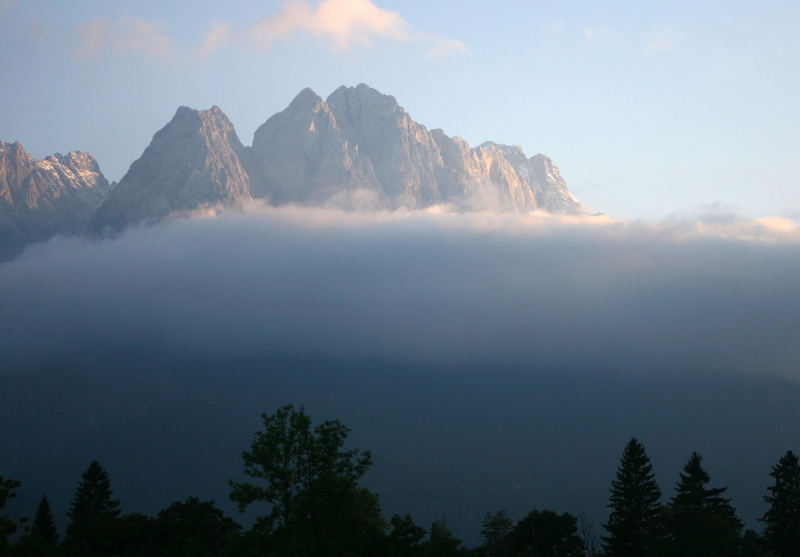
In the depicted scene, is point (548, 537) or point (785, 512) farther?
point (548, 537)

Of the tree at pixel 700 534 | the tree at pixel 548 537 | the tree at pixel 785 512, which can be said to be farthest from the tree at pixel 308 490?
the tree at pixel 785 512

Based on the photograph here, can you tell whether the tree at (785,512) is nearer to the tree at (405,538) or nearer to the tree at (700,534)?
the tree at (700,534)

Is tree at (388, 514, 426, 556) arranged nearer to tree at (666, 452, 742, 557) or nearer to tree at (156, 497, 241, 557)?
tree at (666, 452, 742, 557)

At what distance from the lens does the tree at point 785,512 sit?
4343 inches

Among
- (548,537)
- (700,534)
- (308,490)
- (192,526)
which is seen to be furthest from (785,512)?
(192,526)

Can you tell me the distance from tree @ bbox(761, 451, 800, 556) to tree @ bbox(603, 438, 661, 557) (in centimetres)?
1514

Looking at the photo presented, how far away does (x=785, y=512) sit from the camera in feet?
Answer: 379

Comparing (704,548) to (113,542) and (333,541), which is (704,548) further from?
(113,542)

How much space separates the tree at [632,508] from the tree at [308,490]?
2203 inches

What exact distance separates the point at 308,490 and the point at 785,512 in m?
80.1

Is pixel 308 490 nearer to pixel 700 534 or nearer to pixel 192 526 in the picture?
pixel 700 534

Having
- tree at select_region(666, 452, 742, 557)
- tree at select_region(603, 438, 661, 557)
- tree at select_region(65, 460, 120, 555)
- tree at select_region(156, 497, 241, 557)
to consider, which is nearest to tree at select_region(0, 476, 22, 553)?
tree at select_region(156, 497, 241, 557)

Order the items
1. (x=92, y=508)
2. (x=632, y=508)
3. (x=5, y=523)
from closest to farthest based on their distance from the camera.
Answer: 1. (x=5, y=523)
2. (x=632, y=508)
3. (x=92, y=508)

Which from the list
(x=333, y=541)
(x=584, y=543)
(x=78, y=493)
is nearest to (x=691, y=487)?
(x=584, y=543)
